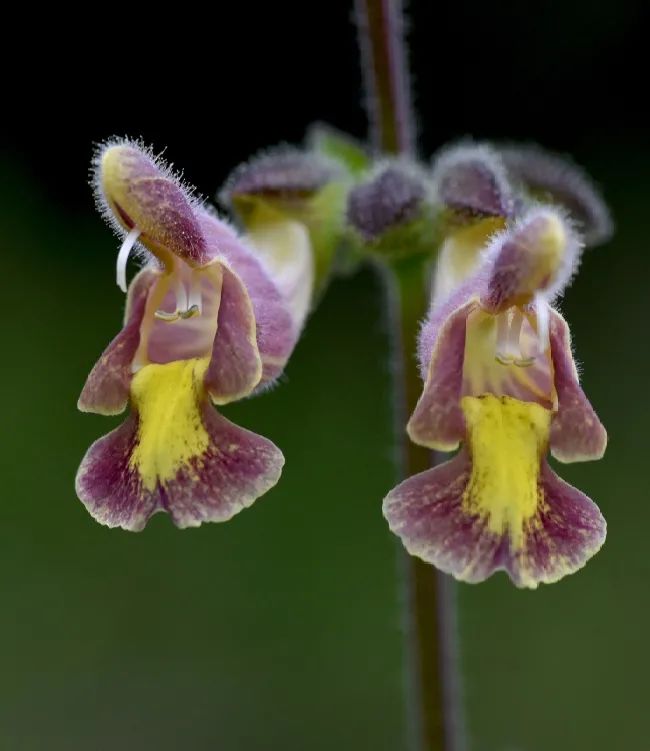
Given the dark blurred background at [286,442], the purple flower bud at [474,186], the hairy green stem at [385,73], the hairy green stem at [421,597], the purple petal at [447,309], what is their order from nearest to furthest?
the purple petal at [447,309] → the purple flower bud at [474,186] → the hairy green stem at [385,73] → the hairy green stem at [421,597] → the dark blurred background at [286,442]

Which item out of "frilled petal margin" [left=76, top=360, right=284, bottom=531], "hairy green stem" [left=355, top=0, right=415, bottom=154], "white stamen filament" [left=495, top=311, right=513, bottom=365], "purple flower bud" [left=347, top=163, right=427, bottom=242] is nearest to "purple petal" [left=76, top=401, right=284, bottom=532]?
"frilled petal margin" [left=76, top=360, right=284, bottom=531]

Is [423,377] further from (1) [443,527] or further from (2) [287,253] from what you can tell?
(2) [287,253]

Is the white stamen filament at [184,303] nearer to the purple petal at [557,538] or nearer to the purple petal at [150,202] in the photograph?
the purple petal at [150,202]

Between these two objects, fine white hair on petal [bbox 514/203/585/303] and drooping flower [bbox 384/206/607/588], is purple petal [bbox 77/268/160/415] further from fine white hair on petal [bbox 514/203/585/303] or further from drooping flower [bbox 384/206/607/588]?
fine white hair on petal [bbox 514/203/585/303]

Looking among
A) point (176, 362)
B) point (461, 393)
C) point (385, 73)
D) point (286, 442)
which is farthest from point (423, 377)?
point (286, 442)

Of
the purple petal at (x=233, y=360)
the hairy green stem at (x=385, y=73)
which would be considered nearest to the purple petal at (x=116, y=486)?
the purple petal at (x=233, y=360)

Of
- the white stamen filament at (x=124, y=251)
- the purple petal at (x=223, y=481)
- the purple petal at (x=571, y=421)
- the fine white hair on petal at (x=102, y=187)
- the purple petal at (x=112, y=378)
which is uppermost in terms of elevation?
the fine white hair on petal at (x=102, y=187)
